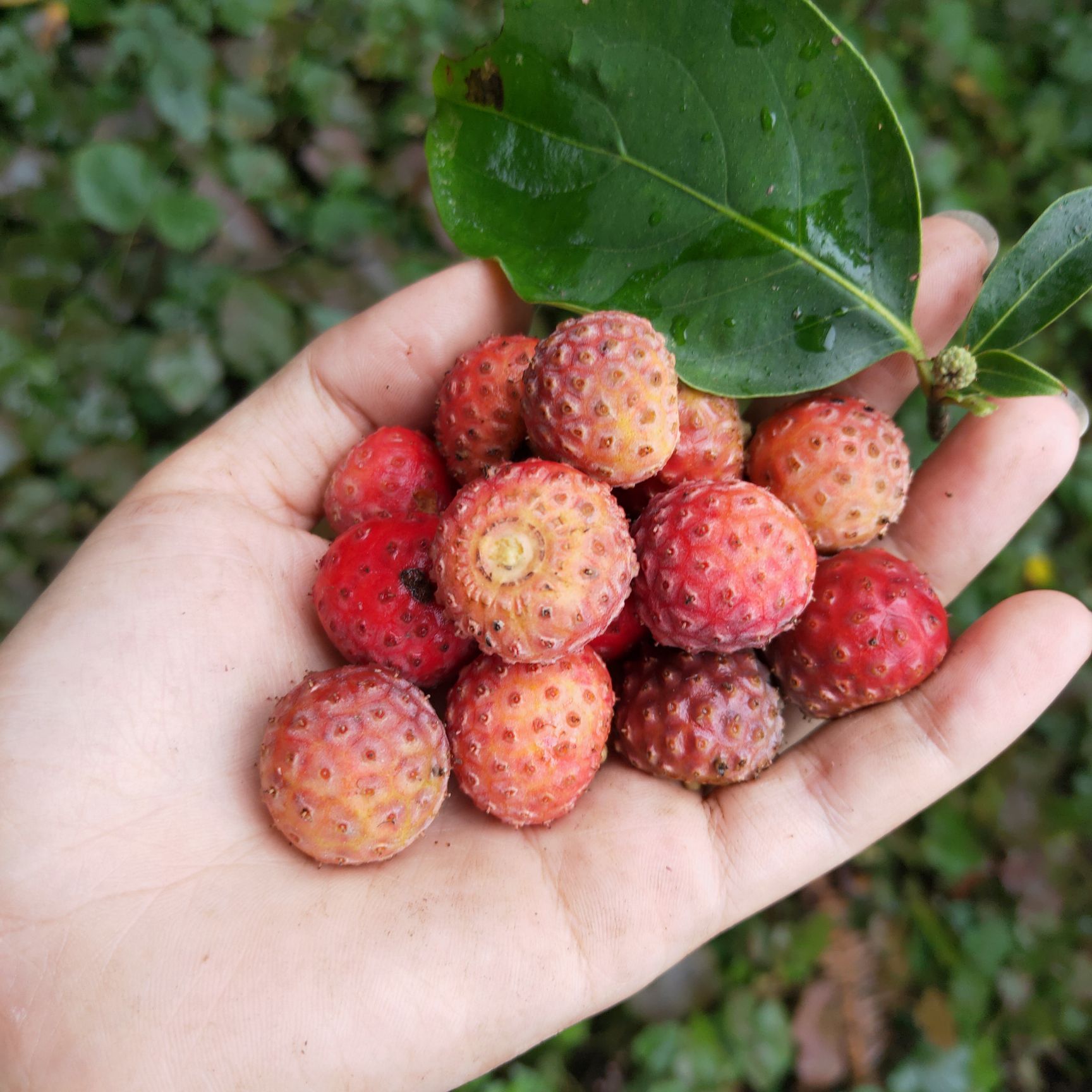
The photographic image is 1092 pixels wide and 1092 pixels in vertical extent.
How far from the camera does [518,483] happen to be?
207 centimetres

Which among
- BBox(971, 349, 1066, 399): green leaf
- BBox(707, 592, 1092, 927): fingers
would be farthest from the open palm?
BBox(971, 349, 1066, 399): green leaf

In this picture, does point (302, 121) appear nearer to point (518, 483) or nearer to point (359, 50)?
point (359, 50)

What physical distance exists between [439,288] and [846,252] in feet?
3.50

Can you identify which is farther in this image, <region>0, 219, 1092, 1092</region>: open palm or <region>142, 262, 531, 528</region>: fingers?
<region>142, 262, 531, 528</region>: fingers

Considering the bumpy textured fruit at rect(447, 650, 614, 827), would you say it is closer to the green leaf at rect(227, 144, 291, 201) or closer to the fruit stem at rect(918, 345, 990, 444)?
the fruit stem at rect(918, 345, 990, 444)

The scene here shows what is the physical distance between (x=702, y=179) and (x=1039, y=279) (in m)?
0.84

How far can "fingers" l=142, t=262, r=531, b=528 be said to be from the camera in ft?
8.86

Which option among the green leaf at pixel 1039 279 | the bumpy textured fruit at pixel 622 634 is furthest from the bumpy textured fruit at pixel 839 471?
the bumpy textured fruit at pixel 622 634

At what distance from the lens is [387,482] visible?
2504 mm

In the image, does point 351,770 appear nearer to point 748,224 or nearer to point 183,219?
point 748,224

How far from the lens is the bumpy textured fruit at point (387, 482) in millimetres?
2502

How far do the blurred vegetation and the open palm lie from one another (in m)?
0.73

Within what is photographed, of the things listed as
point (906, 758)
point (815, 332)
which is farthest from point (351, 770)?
point (815, 332)

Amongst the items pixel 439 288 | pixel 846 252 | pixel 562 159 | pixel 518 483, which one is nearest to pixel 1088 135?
pixel 846 252
